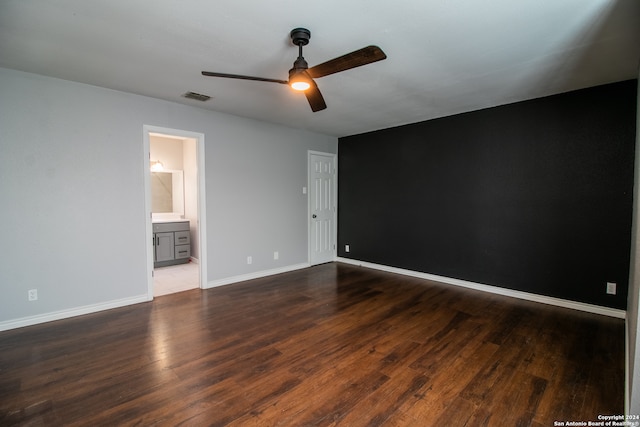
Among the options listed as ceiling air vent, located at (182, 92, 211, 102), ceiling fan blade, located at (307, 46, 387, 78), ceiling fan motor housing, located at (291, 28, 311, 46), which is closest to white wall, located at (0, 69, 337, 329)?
ceiling air vent, located at (182, 92, 211, 102)

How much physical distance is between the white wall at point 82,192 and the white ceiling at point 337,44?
30 centimetres

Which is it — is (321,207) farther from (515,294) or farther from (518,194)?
(515,294)

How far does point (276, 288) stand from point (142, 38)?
10.6ft

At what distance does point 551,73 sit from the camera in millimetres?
2889

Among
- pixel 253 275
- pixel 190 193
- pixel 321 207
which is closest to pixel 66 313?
pixel 253 275

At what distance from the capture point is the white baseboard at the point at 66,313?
2934mm

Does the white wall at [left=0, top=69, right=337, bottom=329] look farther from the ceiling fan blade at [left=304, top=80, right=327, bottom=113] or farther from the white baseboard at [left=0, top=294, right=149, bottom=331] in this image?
the ceiling fan blade at [left=304, top=80, right=327, bottom=113]

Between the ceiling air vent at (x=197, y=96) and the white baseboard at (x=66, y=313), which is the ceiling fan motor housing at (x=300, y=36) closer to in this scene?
the ceiling air vent at (x=197, y=96)

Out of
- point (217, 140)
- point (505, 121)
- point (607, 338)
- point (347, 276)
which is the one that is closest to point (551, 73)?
point (505, 121)

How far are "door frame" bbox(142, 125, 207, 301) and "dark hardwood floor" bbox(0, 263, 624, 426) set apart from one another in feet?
1.85

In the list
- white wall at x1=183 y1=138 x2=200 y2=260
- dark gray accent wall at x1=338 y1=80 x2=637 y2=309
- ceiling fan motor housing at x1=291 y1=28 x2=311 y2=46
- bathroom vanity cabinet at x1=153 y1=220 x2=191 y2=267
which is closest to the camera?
ceiling fan motor housing at x1=291 y1=28 x2=311 y2=46

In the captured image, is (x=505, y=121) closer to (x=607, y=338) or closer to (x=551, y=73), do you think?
(x=551, y=73)

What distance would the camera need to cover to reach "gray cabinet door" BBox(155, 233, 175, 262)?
5.40 metres

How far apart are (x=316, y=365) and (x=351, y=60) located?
227 cm
